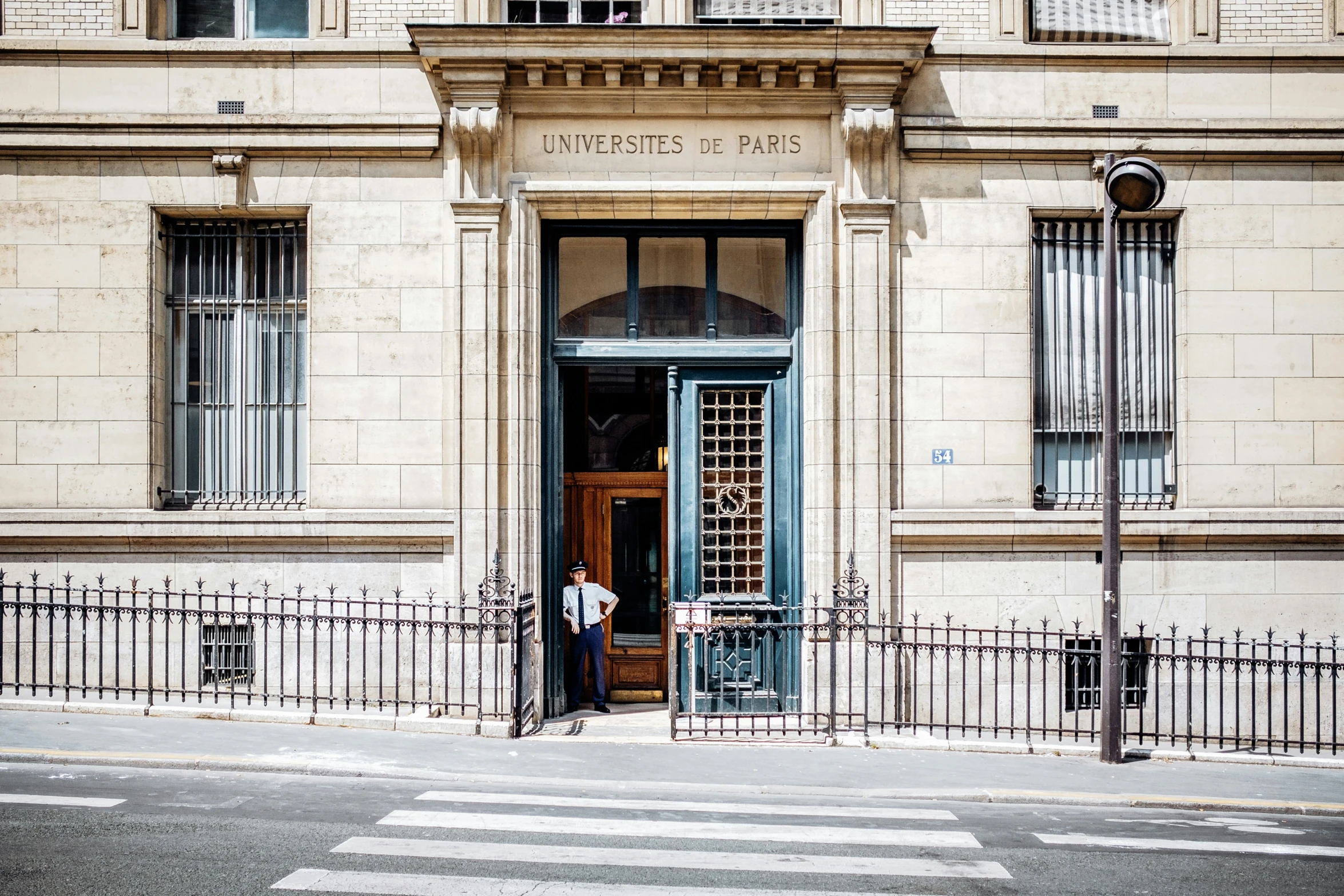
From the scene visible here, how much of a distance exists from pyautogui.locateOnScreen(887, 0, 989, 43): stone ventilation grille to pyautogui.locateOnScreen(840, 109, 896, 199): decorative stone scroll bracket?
43.5 inches

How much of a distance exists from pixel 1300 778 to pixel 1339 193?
21.7 ft

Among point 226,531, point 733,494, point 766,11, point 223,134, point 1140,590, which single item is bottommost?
point 1140,590

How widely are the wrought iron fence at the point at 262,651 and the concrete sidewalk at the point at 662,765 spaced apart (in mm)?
821

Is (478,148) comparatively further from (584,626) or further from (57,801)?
(57,801)

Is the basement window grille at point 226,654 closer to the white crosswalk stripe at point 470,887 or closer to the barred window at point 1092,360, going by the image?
the white crosswalk stripe at point 470,887

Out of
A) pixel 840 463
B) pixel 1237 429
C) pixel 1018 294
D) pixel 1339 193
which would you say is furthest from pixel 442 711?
pixel 1339 193

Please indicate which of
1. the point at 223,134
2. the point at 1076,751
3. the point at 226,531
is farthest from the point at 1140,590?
the point at 223,134

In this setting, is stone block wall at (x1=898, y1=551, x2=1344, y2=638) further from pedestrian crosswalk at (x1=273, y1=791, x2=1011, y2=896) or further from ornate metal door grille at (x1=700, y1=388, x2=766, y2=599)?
pedestrian crosswalk at (x1=273, y1=791, x2=1011, y2=896)

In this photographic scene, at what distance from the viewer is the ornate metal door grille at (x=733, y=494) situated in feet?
42.1

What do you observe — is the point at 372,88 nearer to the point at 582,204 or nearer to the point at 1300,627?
the point at 582,204

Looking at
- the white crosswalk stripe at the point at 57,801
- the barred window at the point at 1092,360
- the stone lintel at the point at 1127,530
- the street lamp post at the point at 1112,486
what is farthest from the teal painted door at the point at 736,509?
the white crosswalk stripe at the point at 57,801

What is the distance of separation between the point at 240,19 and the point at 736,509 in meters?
7.85

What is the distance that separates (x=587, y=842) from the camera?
713 centimetres

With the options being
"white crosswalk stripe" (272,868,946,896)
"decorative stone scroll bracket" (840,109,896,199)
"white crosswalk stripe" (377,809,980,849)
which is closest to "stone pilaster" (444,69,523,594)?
"decorative stone scroll bracket" (840,109,896,199)
